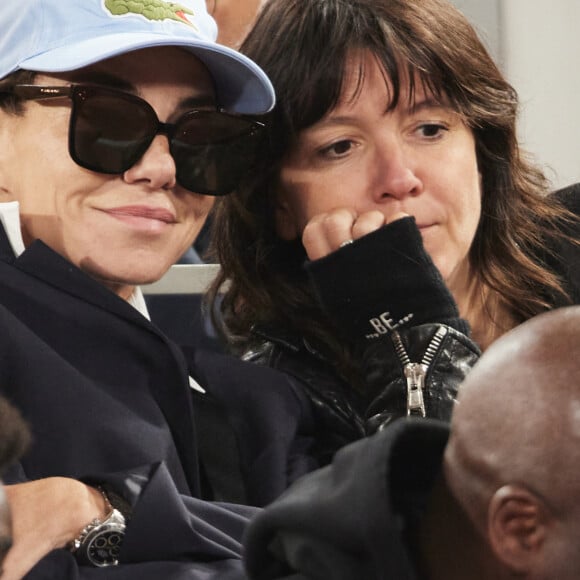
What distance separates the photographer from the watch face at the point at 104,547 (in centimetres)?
113

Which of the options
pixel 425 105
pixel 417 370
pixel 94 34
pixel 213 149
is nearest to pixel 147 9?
pixel 94 34

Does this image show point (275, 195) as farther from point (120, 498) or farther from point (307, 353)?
point (120, 498)

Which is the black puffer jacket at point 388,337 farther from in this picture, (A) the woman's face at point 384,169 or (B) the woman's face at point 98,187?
(B) the woman's face at point 98,187

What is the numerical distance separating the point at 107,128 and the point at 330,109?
0.38 m

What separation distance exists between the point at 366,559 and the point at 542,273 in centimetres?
114

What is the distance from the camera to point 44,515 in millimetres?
1107

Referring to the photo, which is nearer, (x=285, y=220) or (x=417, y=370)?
(x=417, y=370)

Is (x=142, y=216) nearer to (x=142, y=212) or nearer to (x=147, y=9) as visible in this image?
(x=142, y=212)

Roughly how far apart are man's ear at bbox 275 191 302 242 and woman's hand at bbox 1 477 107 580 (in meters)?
0.75

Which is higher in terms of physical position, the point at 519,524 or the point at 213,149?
the point at 519,524

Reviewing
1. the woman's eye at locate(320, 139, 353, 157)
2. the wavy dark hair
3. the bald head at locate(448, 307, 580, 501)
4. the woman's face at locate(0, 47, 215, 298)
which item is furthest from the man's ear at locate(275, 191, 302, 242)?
the bald head at locate(448, 307, 580, 501)

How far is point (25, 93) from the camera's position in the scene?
1472 mm

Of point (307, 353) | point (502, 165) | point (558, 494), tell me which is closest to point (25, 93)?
point (307, 353)

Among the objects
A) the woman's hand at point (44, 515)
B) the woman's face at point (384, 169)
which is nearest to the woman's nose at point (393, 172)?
the woman's face at point (384, 169)
